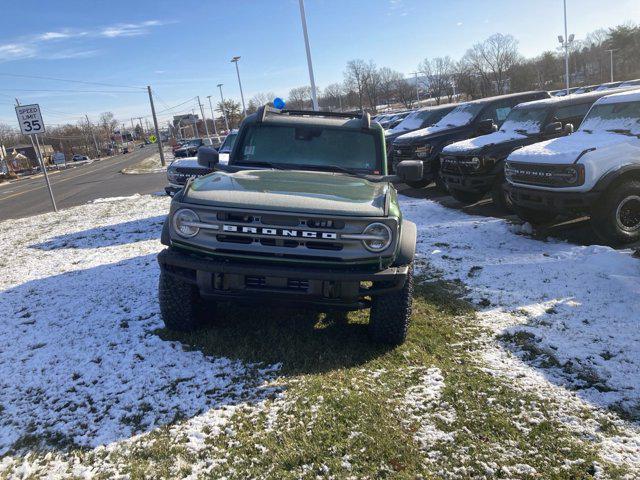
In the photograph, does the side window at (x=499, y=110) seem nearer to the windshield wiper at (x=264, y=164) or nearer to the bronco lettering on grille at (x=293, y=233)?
the windshield wiper at (x=264, y=164)

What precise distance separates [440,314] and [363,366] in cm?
137

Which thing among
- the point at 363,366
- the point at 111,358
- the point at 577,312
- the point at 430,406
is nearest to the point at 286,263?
the point at 363,366

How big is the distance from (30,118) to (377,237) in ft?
41.9

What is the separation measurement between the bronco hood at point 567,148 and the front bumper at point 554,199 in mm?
440

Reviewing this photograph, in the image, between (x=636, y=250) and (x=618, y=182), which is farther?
(x=618, y=182)

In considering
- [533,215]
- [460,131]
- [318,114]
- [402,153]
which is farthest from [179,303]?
[460,131]

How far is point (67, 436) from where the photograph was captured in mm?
2949

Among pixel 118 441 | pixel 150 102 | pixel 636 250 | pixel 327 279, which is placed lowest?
pixel 636 250

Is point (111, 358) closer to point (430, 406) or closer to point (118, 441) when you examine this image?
point (118, 441)

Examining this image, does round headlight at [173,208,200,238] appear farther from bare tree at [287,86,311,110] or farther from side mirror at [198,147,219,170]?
bare tree at [287,86,311,110]

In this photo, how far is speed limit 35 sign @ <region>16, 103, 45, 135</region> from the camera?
12.6 m

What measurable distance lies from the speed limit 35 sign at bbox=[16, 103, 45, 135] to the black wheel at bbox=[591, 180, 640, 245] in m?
13.1

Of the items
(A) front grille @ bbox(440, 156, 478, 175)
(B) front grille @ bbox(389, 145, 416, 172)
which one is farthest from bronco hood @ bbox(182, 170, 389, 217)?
(B) front grille @ bbox(389, 145, 416, 172)

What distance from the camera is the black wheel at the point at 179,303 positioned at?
385 centimetres
